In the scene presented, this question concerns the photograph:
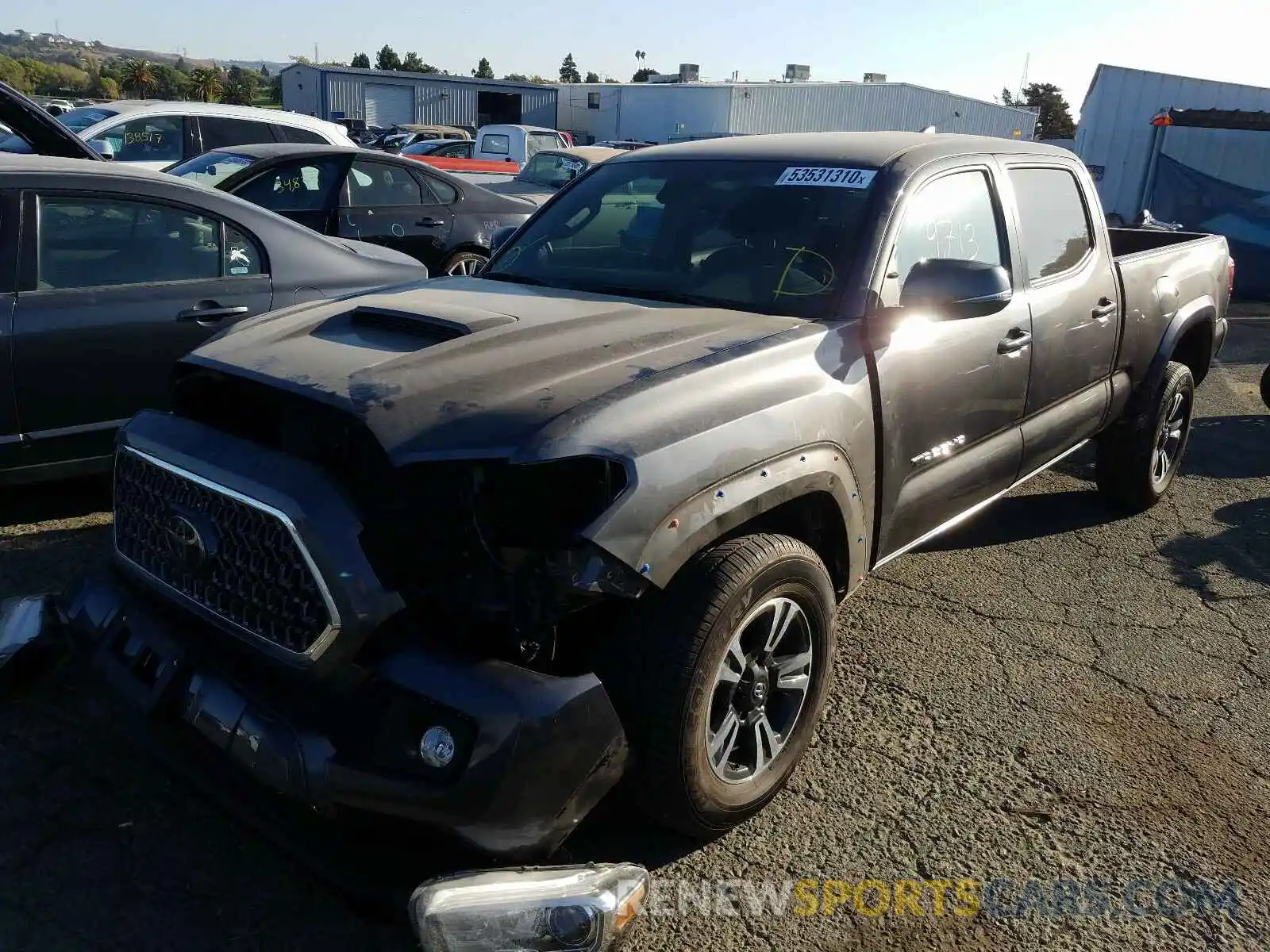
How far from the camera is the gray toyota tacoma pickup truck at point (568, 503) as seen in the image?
2238mm

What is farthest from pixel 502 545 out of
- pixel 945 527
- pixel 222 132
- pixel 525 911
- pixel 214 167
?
pixel 222 132

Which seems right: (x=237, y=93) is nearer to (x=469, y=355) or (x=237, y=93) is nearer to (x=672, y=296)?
(x=672, y=296)

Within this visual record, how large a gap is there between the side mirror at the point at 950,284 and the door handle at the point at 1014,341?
52 centimetres

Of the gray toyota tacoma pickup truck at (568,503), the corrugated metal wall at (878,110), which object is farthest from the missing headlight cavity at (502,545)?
the corrugated metal wall at (878,110)

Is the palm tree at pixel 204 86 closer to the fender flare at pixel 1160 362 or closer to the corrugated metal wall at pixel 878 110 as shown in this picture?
the corrugated metal wall at pixel 878 110

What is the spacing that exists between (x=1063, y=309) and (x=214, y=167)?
735 cm

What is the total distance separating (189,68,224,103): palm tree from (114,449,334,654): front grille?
76189 mm

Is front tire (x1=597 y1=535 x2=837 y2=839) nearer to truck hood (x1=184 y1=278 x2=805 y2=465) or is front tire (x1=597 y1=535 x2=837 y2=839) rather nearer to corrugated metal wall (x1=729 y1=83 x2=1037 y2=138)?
truck hood (x1=184 y1=278 x2=805 y2=465)

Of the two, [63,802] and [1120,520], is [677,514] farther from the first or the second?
[1120,520]

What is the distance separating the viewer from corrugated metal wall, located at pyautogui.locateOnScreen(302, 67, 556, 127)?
156 ft

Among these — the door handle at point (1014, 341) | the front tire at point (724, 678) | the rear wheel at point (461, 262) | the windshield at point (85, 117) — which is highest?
the windshield at point (85, 117)

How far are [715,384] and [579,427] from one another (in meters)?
0.50

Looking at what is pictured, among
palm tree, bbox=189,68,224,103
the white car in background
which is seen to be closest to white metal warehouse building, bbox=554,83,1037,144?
palm tree, bbox=189,68,224,103

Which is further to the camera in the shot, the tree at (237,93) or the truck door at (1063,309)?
the tree at (237,93)
